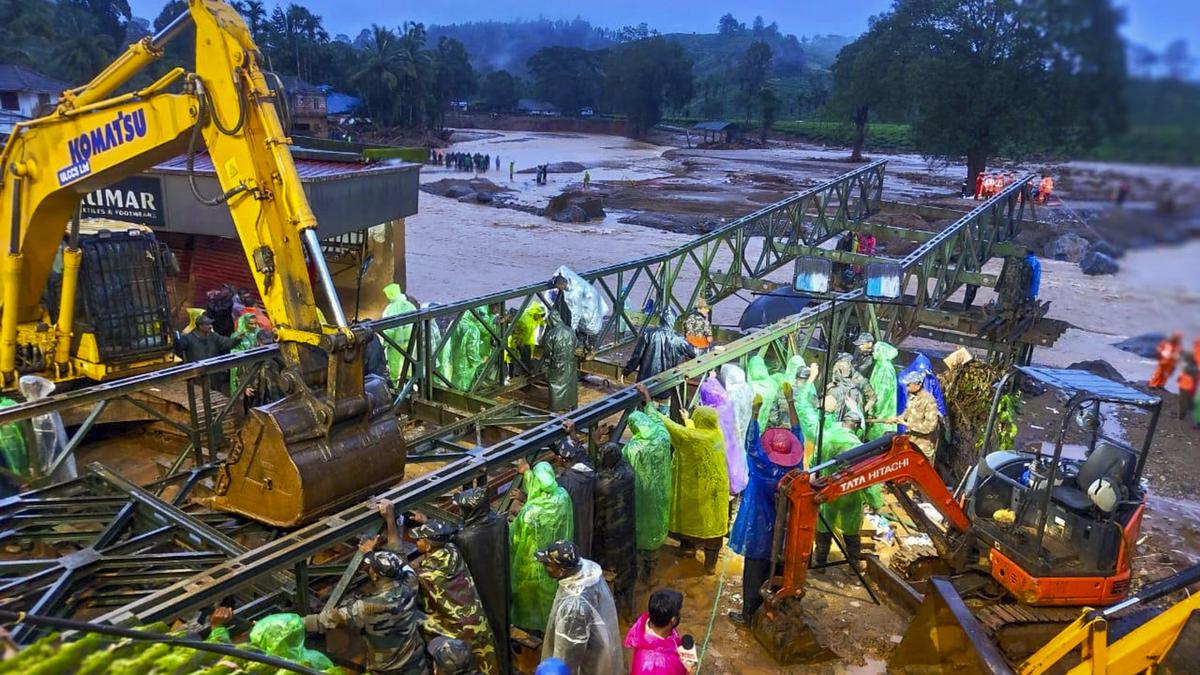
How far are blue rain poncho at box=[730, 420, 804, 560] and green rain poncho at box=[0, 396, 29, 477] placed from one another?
5681mm

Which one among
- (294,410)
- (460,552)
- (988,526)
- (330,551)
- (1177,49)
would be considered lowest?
(330,551)

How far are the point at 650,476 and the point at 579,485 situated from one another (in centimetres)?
78

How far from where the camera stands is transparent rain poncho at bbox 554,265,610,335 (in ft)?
28.6

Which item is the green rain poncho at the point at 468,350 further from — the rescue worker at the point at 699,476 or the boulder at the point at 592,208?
the boulder at the point at 592,208

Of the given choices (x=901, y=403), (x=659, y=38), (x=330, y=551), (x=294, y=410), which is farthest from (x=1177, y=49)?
(x=659, y=38)

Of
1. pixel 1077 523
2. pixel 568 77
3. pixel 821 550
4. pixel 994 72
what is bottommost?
pixel 821 550

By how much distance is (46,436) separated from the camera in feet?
21.0

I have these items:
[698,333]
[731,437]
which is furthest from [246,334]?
[731,437]

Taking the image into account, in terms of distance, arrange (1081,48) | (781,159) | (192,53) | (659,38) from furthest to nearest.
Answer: (659,38), (781,159), (192,53), (1081,48)

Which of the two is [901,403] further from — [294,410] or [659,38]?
[659,38]

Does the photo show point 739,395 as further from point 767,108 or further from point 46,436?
point 767,108

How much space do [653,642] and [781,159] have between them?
57.1m

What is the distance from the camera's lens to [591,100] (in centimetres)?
8831

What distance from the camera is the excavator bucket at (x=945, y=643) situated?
184 inches
